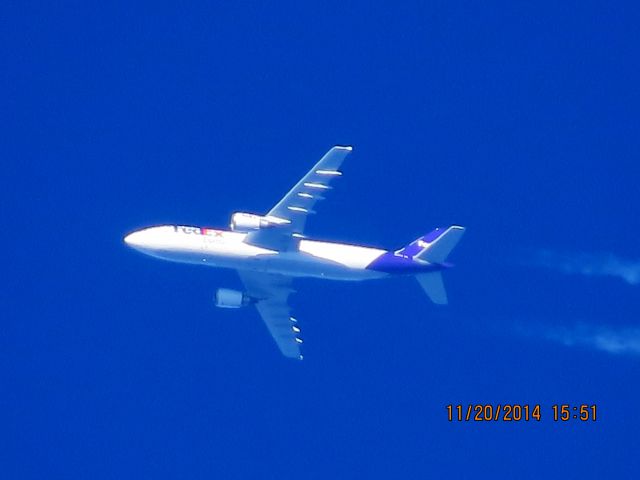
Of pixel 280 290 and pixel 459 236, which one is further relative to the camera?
pixel 280 290

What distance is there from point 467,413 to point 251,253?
17530 mm

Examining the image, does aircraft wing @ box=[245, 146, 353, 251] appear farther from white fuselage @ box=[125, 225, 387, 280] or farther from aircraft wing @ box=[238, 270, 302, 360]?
aircraft wing @ box=[238, 270, 302, 360]

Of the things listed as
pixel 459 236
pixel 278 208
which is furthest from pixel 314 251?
pixel 459 236

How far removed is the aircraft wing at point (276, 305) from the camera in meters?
85.2

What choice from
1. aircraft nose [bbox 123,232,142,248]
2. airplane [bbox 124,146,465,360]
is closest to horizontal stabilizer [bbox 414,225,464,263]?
airplane [bbox 124,146,465,360]

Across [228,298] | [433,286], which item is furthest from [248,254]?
[433,286]

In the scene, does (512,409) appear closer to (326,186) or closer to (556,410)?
(556,410)

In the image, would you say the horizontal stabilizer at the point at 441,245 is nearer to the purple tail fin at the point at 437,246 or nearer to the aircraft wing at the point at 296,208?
the purple tail fin at the point at 437,246

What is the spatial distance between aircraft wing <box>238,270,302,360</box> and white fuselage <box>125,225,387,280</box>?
5132mm

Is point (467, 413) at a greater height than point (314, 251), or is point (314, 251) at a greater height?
point (314, 251)

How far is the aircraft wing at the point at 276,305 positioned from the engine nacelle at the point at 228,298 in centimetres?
153

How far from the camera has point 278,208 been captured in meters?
78.9

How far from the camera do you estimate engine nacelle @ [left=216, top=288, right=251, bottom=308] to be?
3290 inches

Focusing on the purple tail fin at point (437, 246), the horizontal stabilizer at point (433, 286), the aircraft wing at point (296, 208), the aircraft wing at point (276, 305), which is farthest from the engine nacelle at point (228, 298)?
the horizontal stabilizer at point (433, 286)
